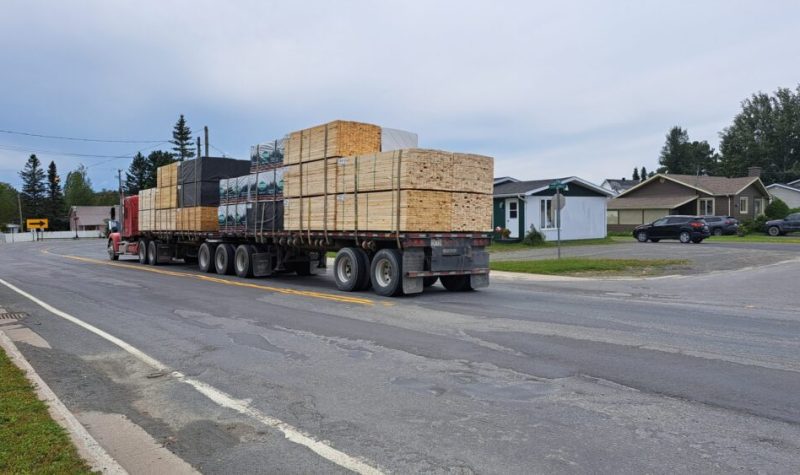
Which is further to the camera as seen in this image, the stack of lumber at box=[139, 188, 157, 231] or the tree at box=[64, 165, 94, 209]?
the tree at box=[64, 165, 94, 209]

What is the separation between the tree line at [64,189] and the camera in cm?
9125

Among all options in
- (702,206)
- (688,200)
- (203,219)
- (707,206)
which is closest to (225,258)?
(203,219)

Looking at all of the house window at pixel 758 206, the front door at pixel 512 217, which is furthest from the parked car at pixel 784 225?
the front door at pixel 512 217

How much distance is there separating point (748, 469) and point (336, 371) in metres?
→ 4.05

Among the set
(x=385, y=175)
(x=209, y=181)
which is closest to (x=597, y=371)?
(x=385, y=175)

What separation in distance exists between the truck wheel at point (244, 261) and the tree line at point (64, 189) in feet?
242

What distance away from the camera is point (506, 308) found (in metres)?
11.3

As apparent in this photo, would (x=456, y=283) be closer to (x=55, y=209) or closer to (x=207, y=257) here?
(x=207, y=257)

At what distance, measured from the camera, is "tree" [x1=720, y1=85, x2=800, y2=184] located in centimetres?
8362

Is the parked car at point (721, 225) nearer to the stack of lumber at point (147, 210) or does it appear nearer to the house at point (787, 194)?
the house at point (787, 194)

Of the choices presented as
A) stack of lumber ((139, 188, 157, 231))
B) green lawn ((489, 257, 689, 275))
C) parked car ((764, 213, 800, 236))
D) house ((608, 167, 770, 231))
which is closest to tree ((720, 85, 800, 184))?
house ((608, 167, 770, 231))

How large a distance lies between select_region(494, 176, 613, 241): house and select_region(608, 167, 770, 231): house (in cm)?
1605

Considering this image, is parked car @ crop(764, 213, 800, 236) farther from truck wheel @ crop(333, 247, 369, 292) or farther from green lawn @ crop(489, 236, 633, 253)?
truck wheel @ crop(333, 247, 369, 292)

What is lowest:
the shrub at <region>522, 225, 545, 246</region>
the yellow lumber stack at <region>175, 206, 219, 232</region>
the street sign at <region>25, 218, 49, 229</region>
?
the shrub at <region>522, 225, 545, 246</region>
